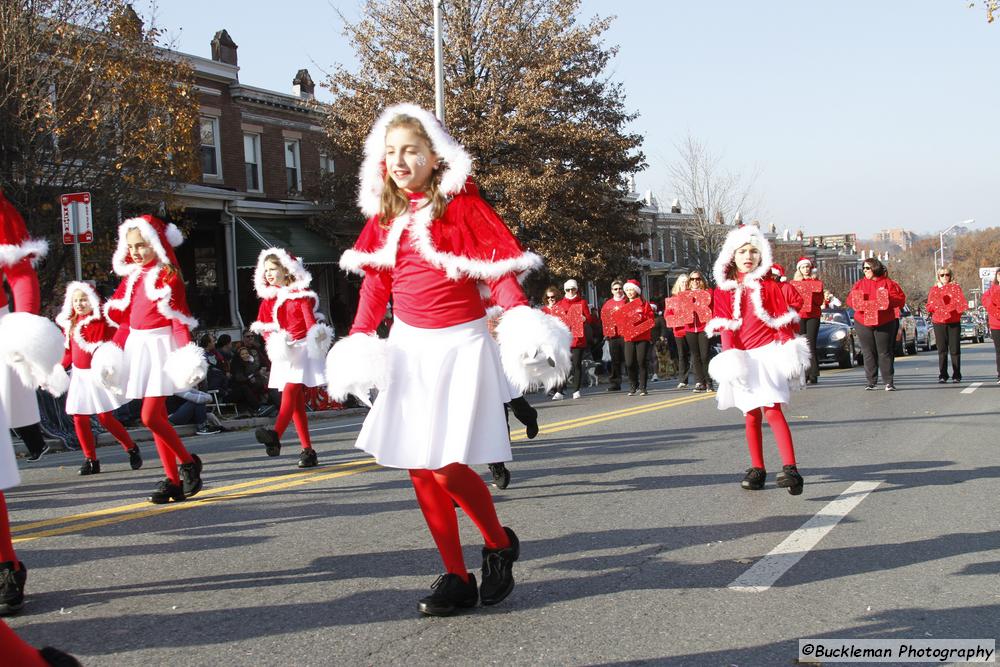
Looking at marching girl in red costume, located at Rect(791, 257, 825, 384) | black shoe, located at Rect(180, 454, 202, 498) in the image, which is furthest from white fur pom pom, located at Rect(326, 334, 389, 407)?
marching girl in red costume, located at Rect(791, 257, 825, 384)

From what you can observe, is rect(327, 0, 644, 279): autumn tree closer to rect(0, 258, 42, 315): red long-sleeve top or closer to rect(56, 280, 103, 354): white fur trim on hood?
rect(56, 280, 103, 354): white fur trim on hood

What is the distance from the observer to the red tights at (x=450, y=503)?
4352 mm

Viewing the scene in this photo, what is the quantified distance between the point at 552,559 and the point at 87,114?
1518 cm

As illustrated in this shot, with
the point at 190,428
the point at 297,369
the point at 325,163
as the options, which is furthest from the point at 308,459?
the point at 325,163

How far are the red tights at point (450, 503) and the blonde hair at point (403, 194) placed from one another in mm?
1114

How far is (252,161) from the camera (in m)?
30.1

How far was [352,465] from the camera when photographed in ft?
30.1

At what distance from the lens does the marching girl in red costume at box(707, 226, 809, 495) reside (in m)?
7.18

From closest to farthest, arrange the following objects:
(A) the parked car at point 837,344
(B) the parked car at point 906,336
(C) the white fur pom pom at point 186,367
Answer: (C) the white fur pom pom at point 186,367 → (A) the parked car at point 837,344 → (B) the parked car at point 906,336

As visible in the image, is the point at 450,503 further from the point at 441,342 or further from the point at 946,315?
the point at 946,315

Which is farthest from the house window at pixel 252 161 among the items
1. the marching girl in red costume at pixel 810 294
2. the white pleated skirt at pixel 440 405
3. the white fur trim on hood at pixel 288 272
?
the white pleated skirt at pixel 440 405

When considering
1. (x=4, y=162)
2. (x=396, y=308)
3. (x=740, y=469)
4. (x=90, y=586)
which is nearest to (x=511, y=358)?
(x=396, y=308)

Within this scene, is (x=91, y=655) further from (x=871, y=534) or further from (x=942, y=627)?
(x=871, y=534)

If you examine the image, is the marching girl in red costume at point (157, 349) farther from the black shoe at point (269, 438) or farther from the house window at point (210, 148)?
the house window at point (210, 148)
